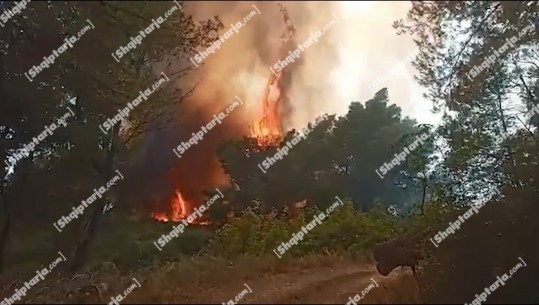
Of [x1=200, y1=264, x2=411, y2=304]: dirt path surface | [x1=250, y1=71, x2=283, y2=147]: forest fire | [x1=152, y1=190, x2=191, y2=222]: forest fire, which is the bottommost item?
[x1=200, y1=264, x2=411, y2=304]: dirt path surface

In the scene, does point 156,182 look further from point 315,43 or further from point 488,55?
point 488,55

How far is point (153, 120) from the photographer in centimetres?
1578

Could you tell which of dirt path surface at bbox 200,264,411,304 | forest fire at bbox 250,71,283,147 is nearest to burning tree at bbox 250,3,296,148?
forest fire at bbox 250,71,283,147

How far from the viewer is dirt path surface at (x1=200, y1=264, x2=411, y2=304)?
319 inches

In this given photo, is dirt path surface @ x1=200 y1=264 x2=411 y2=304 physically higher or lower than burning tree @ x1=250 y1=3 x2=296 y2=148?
lower

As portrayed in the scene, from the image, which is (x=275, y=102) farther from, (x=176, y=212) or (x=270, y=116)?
(x=176, y=212)

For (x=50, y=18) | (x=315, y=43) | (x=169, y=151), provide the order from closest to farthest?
(x=50, y=18)
(x=169, y=151)
(x=315, y=43)

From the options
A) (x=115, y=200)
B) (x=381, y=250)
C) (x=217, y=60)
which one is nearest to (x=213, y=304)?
(x=381, y=250)

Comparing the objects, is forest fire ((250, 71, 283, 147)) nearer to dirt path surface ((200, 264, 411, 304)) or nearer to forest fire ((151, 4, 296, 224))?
forest fire ((151, 4, 296, 224))

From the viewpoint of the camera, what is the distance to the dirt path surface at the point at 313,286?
810 cm

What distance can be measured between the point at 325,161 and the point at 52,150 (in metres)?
11.2

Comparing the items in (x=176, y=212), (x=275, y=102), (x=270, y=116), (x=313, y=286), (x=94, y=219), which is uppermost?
(x=275, y=102)

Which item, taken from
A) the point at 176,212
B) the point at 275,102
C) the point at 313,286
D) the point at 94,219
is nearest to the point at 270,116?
the point at 275,102

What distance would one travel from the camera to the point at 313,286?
9.32 meters
